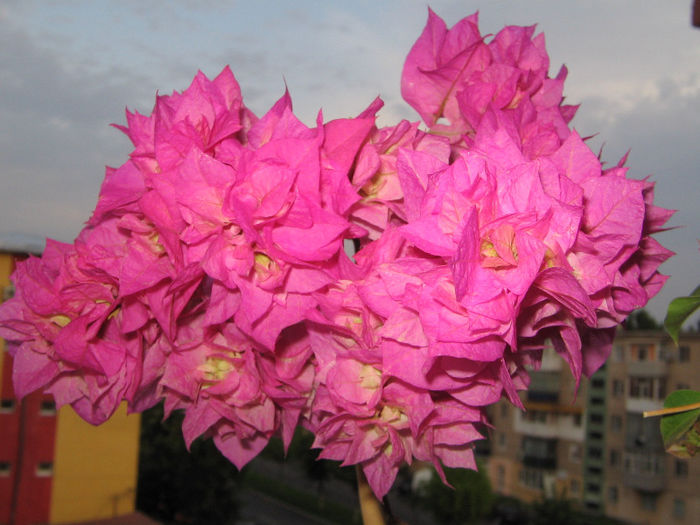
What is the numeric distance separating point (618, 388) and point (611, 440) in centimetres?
73

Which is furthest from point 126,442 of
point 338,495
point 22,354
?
point 338,495

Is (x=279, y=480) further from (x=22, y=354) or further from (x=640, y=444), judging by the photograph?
(x=22, y=354)

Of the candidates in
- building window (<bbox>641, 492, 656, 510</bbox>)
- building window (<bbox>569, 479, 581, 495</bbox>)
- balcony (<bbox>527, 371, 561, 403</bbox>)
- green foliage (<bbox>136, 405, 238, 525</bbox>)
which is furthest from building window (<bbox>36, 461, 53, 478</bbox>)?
building window (<bbox>641, 492, 656, 510</bbox>)

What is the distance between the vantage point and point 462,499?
29.3 feet

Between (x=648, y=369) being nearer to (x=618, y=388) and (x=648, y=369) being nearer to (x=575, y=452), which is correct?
(x=618, y=388)

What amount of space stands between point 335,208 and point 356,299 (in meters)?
0.04

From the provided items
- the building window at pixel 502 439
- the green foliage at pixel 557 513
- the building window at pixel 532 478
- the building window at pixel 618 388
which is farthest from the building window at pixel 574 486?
the building window at pixel 618 388

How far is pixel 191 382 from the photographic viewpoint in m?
0.29

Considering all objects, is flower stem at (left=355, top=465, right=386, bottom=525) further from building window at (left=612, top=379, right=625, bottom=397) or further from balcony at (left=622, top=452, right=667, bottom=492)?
balcony at (left=622, top=452, right=667, bottom=492)

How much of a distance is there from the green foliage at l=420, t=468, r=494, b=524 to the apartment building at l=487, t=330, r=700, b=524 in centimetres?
70

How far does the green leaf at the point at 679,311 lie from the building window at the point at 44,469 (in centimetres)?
530

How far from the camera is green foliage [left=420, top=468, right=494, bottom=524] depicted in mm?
8938

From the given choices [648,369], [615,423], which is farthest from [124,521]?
[615,423]

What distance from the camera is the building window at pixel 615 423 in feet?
27.9
